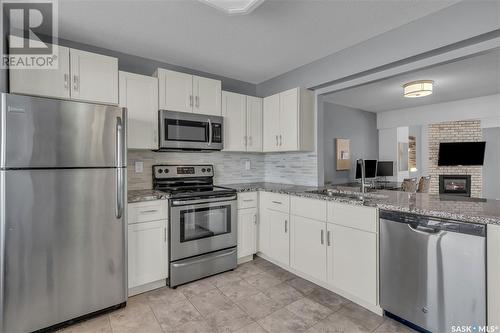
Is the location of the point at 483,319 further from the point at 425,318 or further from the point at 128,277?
the point at 128,277

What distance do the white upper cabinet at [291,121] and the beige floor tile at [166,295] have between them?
1.98 metres

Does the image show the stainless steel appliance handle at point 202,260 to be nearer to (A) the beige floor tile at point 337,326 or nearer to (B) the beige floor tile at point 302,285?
(B) the beige floor tile at point 302,285

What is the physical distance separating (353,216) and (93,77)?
2635 millimetres

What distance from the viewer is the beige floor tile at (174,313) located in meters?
1.90

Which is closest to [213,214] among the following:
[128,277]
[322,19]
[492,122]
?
[128,277]

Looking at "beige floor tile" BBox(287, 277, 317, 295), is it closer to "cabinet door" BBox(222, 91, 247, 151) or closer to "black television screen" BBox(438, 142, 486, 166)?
"cabinet door" BBox(222, 91, 247, 151)

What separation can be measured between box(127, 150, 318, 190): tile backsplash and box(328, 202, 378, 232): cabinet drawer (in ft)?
3.16

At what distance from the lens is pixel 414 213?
5.65 ft

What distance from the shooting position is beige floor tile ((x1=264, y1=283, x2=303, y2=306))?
2195mm

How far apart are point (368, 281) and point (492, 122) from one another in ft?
16.6

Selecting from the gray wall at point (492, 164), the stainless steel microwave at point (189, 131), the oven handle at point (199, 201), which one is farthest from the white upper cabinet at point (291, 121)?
the gray wall at point (492, 164)

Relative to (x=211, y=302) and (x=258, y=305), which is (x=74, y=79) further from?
(x=258, y=305)

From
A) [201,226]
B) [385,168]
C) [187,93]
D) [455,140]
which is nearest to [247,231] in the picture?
[201,226]

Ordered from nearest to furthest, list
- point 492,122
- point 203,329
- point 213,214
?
point 203,329 < point 213,214 < point 492,122
